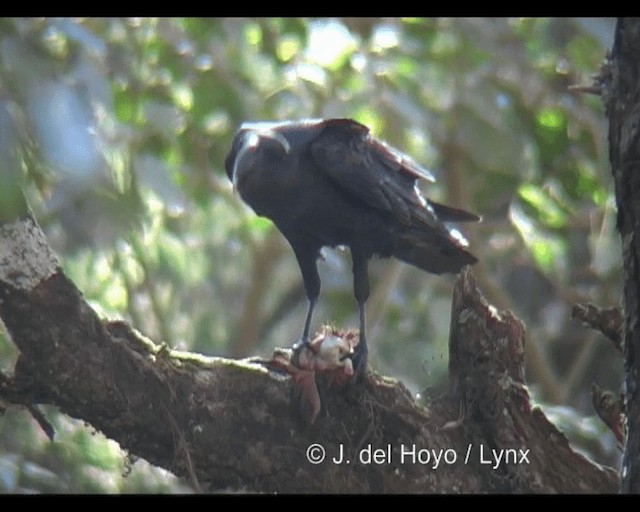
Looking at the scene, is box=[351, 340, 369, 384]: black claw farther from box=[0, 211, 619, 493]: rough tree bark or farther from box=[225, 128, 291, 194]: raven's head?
box=[225, 128, 291, 194]: raven's head

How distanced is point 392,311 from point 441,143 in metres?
0.56

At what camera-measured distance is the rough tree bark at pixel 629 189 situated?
67.4 inches

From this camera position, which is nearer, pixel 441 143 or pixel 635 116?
pixel 635 116

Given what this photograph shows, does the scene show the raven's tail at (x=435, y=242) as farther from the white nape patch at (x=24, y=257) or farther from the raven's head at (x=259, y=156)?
the white nape patch at (x=24, y=257)

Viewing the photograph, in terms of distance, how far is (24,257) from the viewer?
80.1 inches

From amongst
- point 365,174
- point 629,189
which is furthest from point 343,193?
point 629,189

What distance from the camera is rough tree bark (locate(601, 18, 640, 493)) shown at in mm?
1713

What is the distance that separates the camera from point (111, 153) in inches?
123

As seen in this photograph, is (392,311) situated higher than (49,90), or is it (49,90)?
(49,90)

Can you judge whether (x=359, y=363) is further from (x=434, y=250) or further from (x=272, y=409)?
(x=434, y=250)

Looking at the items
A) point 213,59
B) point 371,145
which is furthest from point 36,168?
point 213,59

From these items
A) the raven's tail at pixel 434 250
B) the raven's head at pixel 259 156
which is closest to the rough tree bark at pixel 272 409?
the raven's tail at pixel 434 250

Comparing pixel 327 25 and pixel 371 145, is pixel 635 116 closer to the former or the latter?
pixel 371 145

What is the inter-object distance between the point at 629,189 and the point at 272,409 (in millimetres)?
784
